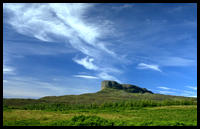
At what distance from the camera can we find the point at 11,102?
44031 mm

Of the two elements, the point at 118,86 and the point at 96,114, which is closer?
the point at 96,114

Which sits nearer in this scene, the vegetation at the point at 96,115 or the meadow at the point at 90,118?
the meadow at the point at 90,118

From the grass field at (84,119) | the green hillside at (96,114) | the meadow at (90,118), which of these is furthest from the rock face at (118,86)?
the grass field at (84,119)

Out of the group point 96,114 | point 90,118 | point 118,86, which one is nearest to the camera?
point 90,118

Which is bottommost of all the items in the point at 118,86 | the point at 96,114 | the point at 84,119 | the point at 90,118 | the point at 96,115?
the point at 96,114

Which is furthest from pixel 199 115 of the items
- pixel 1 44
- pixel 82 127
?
pixel 1 44

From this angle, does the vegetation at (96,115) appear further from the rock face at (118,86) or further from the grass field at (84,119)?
the rock face at (118,86)

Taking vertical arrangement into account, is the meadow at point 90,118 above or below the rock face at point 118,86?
below

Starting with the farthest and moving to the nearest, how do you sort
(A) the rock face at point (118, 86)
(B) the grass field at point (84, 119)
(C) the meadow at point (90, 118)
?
(A) the rock face at point (118, 86), (C) the meadow at point (90, 118), (B) the grass field at point (84, 119)

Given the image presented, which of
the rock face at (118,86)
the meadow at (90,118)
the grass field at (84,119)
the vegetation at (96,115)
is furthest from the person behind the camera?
the rock face at (118,86)

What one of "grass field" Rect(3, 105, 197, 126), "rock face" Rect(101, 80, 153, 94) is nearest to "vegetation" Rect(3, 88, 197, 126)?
"grass field" Rect(3, 105, 197, 126)

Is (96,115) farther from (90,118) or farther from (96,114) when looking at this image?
(90,118)

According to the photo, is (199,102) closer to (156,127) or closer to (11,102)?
(156,127)

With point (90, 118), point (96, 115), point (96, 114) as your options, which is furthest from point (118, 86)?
point (90, 118)
